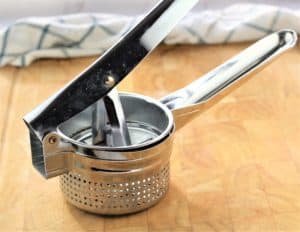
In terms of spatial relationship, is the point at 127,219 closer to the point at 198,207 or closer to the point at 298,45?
the point at 198,207

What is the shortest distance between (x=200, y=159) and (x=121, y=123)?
0.48ft

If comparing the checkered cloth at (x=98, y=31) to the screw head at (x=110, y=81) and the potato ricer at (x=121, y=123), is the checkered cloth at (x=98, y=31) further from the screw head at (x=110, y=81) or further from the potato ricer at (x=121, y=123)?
the screw head at (x=110, y=81)

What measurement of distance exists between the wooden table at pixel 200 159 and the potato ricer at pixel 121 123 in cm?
3

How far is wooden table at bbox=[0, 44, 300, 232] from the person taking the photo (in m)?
0.79

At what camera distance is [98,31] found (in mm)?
1160

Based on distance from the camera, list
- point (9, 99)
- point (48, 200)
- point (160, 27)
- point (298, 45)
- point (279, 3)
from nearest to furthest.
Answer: point (160, 27)
point (48, 200)
point (9, 99)
point (298, 45)
point (279, 3)

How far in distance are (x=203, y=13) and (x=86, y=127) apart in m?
0.44

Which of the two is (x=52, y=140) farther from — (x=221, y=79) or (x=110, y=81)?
(x=221, y=79)

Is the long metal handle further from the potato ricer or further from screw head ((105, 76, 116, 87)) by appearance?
screw head ((105, 76, 116, 87))

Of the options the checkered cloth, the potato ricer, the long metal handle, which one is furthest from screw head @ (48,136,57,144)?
the checkered cloth

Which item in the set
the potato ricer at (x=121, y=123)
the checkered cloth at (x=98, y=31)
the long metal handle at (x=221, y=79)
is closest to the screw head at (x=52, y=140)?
the potato ricer at (x=121, y=123)

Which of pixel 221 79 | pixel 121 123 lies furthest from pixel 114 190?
pixel 221 79

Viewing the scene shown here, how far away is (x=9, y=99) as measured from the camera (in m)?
1.03

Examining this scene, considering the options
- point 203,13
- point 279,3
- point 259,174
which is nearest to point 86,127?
point 259,174
